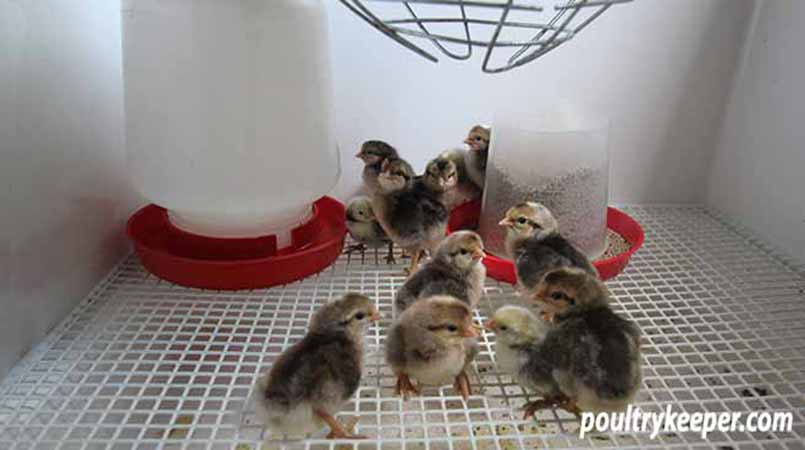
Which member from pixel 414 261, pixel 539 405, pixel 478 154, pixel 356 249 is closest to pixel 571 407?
pixel 539 405

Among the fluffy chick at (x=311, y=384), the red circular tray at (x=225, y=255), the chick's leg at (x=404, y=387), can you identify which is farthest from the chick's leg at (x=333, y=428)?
the red circular tray at (x=225, y=255)

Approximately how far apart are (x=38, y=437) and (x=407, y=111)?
3.23 feet

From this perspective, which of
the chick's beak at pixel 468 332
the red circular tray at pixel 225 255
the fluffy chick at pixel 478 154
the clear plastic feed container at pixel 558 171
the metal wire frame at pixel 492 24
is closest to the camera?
the metal wire frame at pixel 492 24

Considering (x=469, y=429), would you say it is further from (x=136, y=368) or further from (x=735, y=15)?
(x=735, y=15)

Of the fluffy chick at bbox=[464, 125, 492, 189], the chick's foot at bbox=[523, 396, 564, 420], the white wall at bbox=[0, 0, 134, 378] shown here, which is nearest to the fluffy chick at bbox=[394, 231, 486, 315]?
the chick's foot at bbox=[523, 396, 564, 420]

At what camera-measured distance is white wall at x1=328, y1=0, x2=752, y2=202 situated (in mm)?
1345

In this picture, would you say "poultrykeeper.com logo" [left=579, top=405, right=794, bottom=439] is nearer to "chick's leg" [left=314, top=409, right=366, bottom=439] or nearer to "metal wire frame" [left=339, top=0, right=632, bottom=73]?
"chick's leg" [left=314, top=409, right=366, bottom=439]

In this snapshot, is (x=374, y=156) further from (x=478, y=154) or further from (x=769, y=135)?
(x=769, y=135)

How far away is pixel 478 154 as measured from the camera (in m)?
1.33

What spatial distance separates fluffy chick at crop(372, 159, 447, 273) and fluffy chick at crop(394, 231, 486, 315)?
131 millimetres

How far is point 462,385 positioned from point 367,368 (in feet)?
0.48

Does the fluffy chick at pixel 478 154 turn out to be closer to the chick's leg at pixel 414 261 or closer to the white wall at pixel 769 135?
the chick's leg at pixel 414 261

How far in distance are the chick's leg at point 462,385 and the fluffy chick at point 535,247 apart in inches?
9.5

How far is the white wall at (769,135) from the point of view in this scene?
1.18 metres
